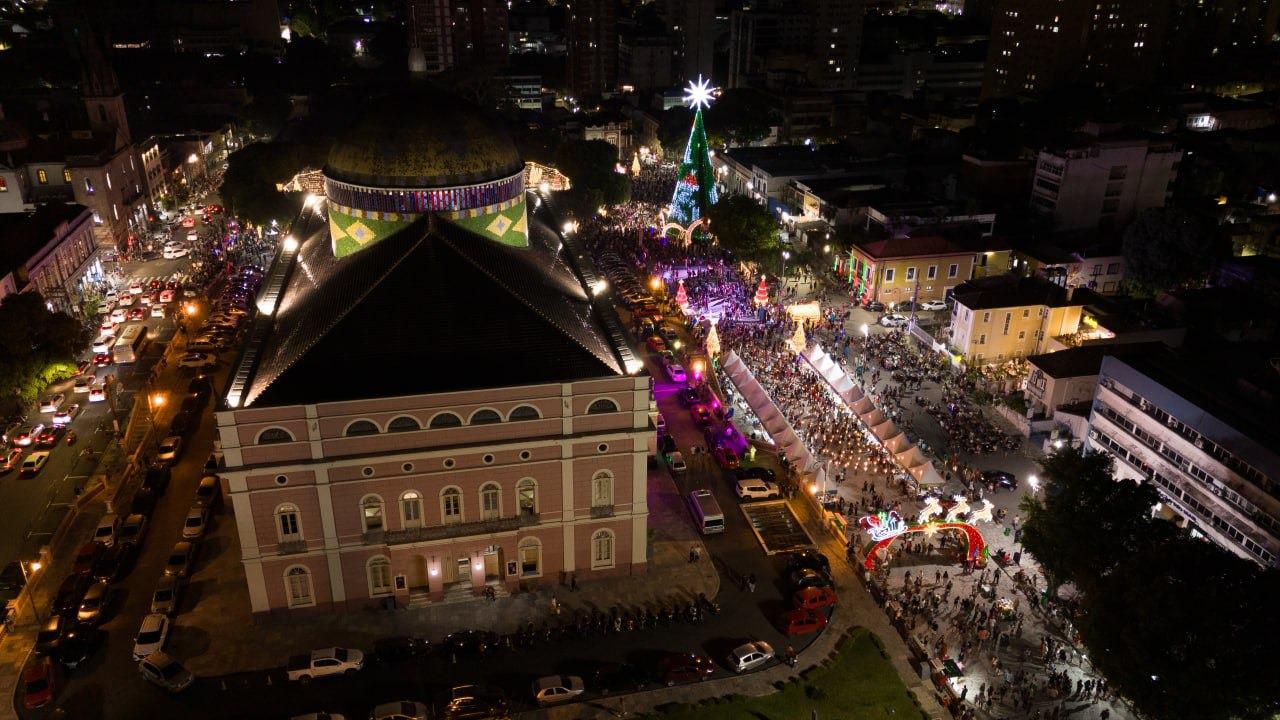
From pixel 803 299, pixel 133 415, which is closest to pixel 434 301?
pixel 133 415

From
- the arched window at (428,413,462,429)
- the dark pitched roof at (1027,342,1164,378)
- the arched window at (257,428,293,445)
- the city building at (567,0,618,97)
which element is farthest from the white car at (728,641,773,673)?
the city building at (567,0,618,97)

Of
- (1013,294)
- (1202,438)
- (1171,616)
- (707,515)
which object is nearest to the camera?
(1171,616)

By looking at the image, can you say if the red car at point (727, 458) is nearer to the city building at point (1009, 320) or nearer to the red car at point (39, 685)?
the city building at point (1009, 320)

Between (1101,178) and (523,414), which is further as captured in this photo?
(1101,178)

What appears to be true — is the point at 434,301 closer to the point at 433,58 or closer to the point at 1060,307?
the point at 1060,307

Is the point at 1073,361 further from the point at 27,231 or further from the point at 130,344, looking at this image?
the point at 27,231

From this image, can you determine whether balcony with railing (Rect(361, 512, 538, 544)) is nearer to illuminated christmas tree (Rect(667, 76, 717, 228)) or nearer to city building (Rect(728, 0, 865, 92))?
illuminated christmas tree (Rect(667, 76, 717, 228))

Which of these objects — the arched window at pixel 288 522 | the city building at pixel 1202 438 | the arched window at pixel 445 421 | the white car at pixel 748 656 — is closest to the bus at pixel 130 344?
the arched window at pixel 288 522

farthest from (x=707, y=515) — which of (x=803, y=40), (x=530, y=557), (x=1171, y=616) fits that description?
(x=803, y=40)

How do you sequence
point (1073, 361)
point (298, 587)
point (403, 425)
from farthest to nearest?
point (1073, 361), point (298, 587), point (403, 425)
